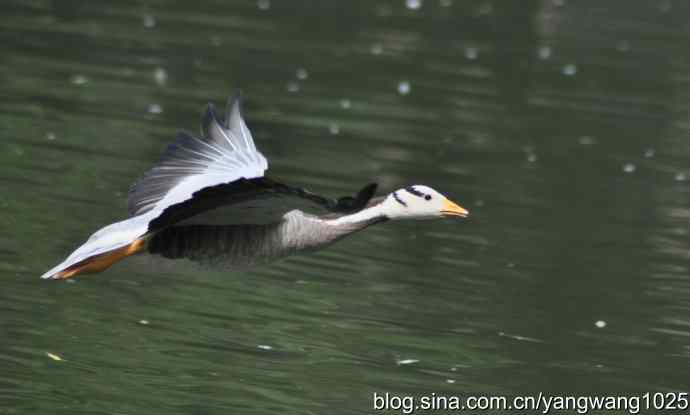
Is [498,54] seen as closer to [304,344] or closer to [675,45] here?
[675,45]

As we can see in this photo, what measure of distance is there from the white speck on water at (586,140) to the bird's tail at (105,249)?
7564 mm

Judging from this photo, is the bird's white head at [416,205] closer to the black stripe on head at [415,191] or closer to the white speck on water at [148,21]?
the black stripe on head at [415,191]

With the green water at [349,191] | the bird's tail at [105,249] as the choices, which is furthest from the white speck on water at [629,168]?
the bird's tail at [105,249]

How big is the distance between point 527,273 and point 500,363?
1813mm

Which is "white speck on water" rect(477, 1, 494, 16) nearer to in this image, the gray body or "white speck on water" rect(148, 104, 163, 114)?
"white speck on water" rect(148, 104, 163, 114)

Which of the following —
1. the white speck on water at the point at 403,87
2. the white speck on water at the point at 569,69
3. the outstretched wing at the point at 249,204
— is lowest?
the outstretched wing at the point at 249,204

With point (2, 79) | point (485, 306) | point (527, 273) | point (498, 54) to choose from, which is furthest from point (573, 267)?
point (498, 54)

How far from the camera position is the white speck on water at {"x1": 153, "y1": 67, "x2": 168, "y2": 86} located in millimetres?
14408

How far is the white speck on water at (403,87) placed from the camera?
15.4 meters

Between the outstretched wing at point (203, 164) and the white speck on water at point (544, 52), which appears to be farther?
the white speck on water at point (544, 52)

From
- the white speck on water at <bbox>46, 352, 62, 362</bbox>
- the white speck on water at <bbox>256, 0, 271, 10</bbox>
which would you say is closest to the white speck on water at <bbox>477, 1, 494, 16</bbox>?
the white speck on water at <bbox>256, 0, 271, 10</bbox>

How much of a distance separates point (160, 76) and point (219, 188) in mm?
8014

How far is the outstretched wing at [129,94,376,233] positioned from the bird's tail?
0.09 m

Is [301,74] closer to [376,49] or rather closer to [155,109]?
[376,49]
